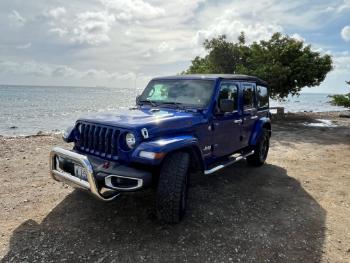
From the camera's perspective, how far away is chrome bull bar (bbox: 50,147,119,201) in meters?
3.97

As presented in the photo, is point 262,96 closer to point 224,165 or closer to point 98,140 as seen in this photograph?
point 224,165

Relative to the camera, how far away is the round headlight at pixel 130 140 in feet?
13.7

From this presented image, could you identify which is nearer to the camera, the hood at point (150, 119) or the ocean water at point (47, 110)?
the hood at point (150, 119)

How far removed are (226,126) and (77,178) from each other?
2.77 meters

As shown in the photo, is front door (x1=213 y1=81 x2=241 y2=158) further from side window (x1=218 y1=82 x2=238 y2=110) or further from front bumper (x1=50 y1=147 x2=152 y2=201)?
front bumper (x1=50 y1=147 x2=152 y2=201)

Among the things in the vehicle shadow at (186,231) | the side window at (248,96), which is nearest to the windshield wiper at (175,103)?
the vehicle shadow at (186,231)

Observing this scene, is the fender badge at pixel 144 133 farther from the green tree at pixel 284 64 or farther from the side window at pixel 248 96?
the green tree at pixel 284 64

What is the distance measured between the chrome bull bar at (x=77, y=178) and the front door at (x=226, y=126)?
2181 millimetres

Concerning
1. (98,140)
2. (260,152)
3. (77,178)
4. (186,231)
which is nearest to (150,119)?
(98,140)

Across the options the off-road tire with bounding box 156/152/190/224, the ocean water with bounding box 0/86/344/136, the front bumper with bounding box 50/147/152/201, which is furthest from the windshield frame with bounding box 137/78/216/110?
the ocean water with bounding box 0/86/344/136

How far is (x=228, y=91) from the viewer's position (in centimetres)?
591

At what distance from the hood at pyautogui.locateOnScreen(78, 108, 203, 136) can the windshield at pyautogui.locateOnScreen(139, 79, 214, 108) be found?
0.34m

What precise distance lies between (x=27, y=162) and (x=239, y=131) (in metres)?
5.08

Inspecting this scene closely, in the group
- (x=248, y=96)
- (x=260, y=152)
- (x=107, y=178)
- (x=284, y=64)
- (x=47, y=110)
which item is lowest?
(x=47, y=110)
